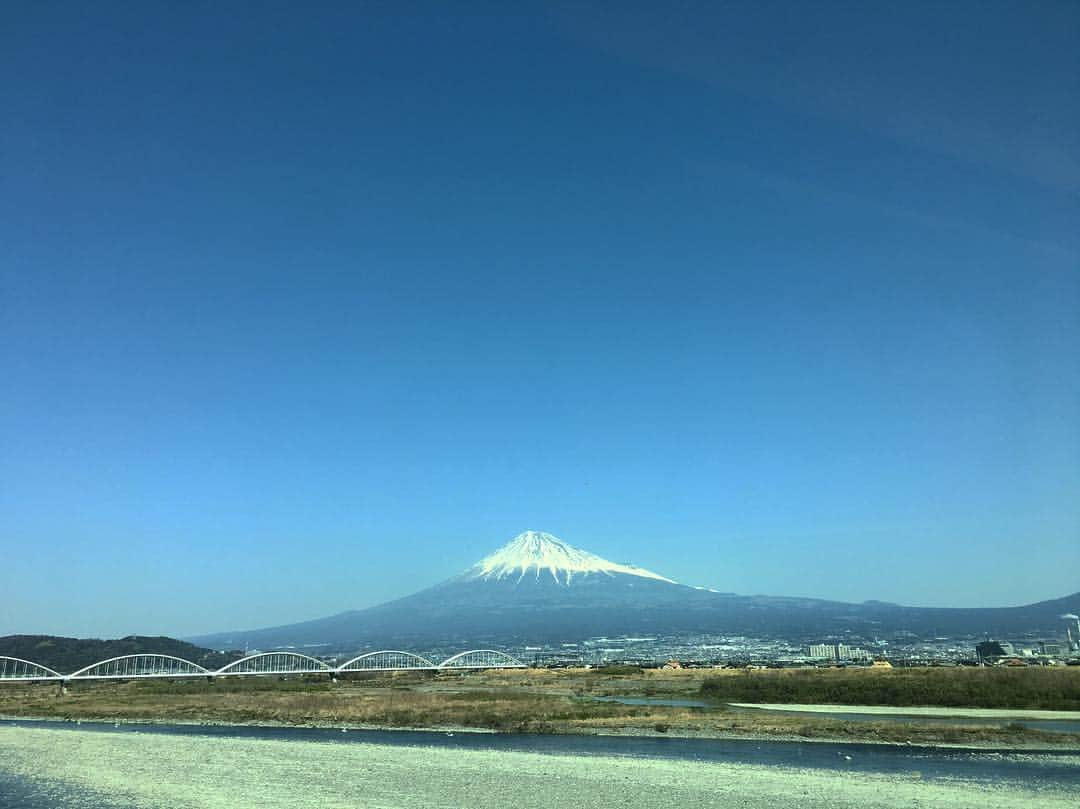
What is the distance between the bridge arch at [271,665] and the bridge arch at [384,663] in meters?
2.81

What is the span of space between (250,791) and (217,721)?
22828 mm

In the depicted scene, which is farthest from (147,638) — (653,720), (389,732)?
(653,720)

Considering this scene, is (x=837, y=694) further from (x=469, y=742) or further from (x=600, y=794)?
(x=600, y=794)

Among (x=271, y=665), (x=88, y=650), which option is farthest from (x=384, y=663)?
(x=88, y=650)

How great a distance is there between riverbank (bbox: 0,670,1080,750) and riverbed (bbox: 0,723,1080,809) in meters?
2.48

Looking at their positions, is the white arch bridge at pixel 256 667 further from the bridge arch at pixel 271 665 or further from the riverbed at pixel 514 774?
the riverbed at pixel 514 774

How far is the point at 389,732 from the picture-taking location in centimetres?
3428

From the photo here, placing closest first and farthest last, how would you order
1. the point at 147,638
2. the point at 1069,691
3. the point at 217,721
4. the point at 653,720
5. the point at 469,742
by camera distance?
1. the point at 469,742
2. the point at 653,720
3. the point at 1069,691
4. the point at 217,721
5. the point at 147,638

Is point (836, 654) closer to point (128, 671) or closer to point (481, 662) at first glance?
point (481, 662)

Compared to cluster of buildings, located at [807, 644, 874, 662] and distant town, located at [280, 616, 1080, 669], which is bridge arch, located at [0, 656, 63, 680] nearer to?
distant town, located at [280, 616, 1080, 669]

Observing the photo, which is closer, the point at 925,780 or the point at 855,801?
the point at 855,801

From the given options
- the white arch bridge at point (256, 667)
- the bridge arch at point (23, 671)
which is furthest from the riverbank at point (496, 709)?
the white arch bridge at point (256, 667)

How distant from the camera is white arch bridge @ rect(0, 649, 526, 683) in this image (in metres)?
70.6

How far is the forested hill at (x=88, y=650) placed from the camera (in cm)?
9950
